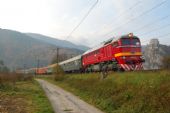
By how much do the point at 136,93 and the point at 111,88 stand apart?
6.00 metres

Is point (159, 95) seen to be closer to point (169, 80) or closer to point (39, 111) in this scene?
point (169, 80)

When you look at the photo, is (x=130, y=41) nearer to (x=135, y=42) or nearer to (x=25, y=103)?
(x=135, y=42)

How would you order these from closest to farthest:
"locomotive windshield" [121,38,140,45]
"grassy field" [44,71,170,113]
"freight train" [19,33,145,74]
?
"grassy field" [44,71,170,113]
"freight train" [19,33,145,74]
"locomotive windshield" [121,38,140,45]

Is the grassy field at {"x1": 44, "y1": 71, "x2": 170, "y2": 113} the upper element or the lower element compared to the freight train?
lower

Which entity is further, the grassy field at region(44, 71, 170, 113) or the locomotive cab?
the locomotive cab

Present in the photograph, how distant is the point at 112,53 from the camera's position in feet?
117

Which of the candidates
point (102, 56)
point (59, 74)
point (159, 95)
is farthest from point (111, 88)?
point (59, 74)

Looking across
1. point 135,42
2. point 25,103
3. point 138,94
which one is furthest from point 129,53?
point 138,94

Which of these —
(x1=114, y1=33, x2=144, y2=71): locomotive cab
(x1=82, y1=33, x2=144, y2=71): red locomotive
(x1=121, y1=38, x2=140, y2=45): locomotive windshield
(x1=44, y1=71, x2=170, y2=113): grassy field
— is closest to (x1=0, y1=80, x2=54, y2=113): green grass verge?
(x1=44, y1=71, x2=170, y2=113): grassy field

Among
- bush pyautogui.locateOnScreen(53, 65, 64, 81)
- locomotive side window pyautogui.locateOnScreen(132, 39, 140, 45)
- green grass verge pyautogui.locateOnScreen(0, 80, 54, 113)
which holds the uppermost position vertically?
locomotive side window pyautogui.locateOnScreen(132, 39, 140, 45)

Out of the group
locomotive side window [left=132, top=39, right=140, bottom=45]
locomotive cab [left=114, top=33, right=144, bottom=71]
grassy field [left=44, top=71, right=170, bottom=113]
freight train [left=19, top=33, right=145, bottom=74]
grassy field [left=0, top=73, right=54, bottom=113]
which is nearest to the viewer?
grassy field [left=44, top=71, right=170, bottom=113]

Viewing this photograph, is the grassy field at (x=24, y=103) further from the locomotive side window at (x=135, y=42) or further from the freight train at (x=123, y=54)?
→ the locomotive side window at (x=135, y=42)

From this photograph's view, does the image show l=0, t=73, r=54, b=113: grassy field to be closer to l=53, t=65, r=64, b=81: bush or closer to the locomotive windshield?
the locomotive windshield

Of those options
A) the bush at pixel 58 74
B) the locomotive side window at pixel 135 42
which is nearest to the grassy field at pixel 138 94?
the locomotive side window at pixel 135 42
